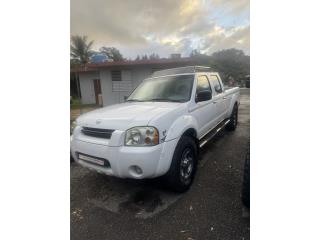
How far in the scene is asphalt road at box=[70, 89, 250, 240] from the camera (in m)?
1.88

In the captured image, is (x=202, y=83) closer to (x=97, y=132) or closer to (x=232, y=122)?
(x=97, y=132)

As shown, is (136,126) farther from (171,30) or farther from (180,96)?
(171,30)

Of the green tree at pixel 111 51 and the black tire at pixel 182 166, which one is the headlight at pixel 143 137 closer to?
the black tire at pixel 182 166

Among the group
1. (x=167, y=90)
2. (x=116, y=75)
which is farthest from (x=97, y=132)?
(x=116, y=75)

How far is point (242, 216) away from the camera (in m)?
2.01

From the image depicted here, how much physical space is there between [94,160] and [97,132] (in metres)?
0.34

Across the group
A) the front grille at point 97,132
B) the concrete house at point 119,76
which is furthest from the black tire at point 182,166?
the concrete house at point 119,76

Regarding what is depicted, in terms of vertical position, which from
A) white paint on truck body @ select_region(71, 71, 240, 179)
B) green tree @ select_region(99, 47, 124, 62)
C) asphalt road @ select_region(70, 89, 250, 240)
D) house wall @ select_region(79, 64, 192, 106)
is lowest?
asphalt road @ select_region(70, 89, 250, 240)

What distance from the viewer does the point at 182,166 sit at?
2.48 m

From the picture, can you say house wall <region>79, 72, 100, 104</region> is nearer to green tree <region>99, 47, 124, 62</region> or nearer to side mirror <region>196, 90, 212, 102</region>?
green tree <region>99, 47, 124, 62</region>

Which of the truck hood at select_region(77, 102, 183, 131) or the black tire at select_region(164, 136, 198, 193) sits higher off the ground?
the truck hood at select_region(77, 102, 183, 131)

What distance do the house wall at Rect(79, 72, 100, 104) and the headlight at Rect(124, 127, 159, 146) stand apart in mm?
11515

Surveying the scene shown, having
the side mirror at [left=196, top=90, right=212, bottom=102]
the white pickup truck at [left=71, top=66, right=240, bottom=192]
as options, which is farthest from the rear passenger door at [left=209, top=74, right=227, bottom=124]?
the side mirror at [left=196, top=90, right=212, bottom=102]

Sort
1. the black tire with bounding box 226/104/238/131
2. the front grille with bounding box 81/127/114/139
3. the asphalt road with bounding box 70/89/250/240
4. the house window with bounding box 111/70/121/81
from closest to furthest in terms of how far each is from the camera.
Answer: the asphalt road with bounding box 70/89/250/240, the front grille with bounding box 81/127/114/139, the black tire with bounding box 226/104/238/131, the house window with bounding box 111/70/121/81
